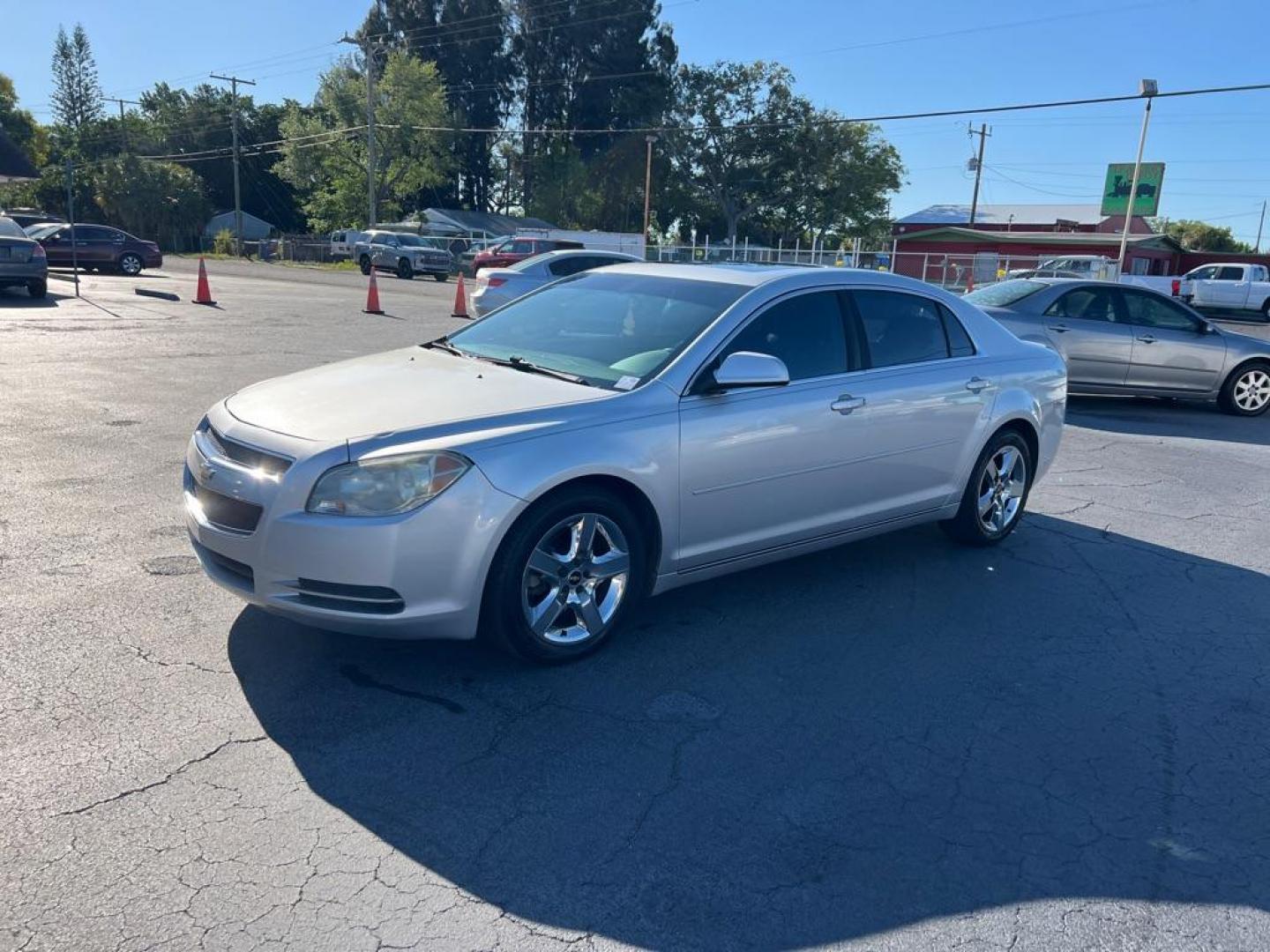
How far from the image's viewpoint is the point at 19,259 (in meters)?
18.1

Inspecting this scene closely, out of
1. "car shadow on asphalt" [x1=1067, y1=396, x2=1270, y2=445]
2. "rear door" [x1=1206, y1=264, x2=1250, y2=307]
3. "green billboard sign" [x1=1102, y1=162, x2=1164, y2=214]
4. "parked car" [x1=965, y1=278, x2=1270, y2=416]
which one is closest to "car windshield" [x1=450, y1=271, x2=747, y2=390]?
"car shadow on asphalt" [x1=1067, y1=396, x2=1270, y2=445]

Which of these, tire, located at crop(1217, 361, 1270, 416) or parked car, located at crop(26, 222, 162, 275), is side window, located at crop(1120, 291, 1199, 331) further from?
parked car, located at crop(26, 222, 162, 275)

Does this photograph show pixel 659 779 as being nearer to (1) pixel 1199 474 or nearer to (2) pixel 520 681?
(2) pixel 520 681

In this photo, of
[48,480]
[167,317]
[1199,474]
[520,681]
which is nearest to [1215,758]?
[520,681]

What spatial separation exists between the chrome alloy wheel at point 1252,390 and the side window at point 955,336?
27.1ft

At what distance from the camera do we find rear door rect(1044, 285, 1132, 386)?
1170 centimetres

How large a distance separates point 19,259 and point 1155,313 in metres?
18.4

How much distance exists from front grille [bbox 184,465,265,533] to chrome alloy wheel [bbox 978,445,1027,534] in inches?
163

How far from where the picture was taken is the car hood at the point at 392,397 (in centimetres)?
394

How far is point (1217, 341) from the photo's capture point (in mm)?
12109

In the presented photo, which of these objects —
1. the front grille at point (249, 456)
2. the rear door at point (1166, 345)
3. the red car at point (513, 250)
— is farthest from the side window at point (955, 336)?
the red car at point (513, 250)

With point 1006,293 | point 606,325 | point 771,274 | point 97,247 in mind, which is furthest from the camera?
point 97,247

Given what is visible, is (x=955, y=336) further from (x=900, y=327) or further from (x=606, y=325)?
(x=606, y=325)

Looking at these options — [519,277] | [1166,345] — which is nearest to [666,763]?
[1166,345]
